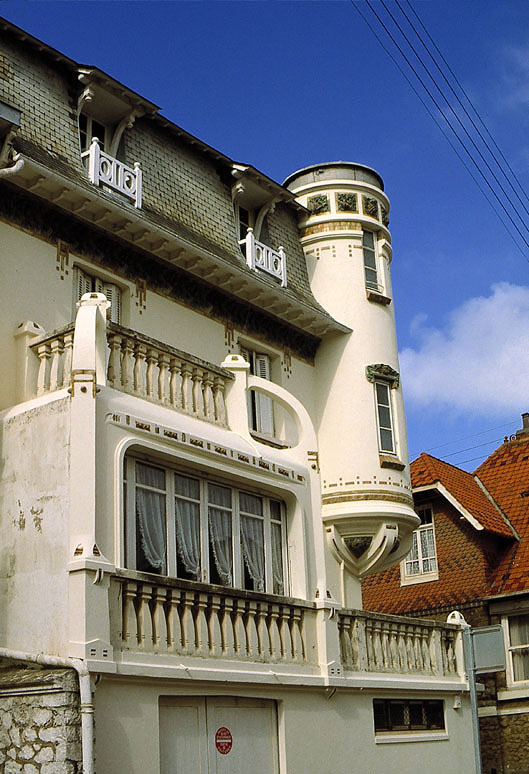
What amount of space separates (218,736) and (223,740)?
4.8 inches

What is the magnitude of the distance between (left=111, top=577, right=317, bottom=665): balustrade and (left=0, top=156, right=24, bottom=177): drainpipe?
20.5 feet

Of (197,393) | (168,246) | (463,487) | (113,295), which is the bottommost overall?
(197,393)

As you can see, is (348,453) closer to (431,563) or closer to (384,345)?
(384,345)

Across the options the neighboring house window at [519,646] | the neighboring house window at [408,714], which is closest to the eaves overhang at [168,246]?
the neighboring house window at [408,714]

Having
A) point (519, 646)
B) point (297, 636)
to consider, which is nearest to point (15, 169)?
point (297, 636)

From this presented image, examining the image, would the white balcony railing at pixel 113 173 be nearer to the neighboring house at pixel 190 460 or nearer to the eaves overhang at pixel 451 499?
the neighboring house at pixel 190 460

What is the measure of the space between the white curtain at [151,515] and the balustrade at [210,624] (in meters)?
0.69

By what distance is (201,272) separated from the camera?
19109 mm

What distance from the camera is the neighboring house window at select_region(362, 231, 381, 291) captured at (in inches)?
892

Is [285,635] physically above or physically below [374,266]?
below

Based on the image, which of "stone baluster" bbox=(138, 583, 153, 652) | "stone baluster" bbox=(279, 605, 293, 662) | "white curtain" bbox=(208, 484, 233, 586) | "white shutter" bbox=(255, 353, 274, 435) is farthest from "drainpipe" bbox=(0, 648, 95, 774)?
"white shutter" bbox=(255, 353, 274, 435)

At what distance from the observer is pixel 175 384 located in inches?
589

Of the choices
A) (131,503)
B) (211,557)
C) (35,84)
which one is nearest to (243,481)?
(211,557)

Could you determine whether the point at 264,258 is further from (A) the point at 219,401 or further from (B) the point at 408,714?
(B) the point at 408,714
